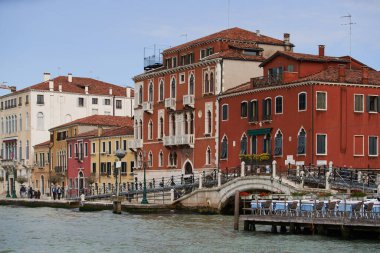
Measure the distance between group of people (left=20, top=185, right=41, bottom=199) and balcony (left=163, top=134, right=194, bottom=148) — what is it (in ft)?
59.4

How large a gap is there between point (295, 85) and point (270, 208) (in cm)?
1652

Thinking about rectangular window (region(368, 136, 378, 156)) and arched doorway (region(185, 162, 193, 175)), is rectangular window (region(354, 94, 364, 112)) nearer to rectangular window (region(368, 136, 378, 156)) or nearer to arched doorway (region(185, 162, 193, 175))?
rectangular window (region(368, 136, 378, 156))

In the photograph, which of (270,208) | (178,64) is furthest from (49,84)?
(270,208)

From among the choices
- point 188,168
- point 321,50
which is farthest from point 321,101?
point 188,168

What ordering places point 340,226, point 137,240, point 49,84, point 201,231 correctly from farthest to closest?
1. point 49,84
2. point 201,231
3. point 137,240
4. point 340,226

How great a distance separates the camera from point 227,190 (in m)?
53.0

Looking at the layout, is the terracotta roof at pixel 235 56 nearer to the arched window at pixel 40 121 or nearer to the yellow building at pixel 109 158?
the yellow building at pixel 109 158

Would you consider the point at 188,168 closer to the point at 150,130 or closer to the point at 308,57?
the point at 150,130

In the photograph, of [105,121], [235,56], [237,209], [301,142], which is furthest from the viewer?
[105,121]

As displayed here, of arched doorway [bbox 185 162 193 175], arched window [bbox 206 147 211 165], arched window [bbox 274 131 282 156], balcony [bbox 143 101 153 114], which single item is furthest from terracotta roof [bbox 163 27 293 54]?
arched window [bbox 274 131 282 156]

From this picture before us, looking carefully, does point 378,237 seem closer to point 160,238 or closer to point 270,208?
point 270,208

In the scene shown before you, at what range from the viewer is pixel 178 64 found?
67312 mm

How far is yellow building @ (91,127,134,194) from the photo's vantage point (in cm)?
7506

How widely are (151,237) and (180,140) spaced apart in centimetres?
2576
